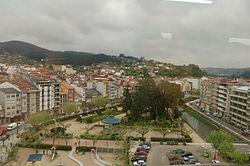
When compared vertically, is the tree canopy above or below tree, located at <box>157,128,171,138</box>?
above

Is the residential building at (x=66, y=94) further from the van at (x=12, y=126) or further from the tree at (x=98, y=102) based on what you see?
the van at (x=12, y=126)

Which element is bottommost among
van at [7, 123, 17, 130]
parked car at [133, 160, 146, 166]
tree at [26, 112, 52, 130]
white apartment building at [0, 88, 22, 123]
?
parked car at [133, 160, 146, 166]

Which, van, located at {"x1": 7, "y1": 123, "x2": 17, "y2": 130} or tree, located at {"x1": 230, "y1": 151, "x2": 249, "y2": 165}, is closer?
tree, located at {"x1": 230, "y1": 151, "x2": 249, "y2": 165}

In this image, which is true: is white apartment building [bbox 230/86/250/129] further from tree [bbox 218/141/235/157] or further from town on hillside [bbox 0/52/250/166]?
tree [bbox 218/141/235/157]

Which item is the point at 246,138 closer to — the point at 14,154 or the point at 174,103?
the point at 174,103

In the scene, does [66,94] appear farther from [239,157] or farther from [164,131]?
[239,157]

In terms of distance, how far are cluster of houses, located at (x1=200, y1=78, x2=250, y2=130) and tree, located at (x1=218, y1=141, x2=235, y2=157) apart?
3619mm

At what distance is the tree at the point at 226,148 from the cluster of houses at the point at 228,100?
3619 millimetres

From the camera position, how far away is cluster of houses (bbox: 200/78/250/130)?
723 centimetres

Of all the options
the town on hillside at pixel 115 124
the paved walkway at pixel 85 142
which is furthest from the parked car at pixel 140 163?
the paved walkway at pixel 85 142

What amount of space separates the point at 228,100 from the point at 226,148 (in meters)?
5.55

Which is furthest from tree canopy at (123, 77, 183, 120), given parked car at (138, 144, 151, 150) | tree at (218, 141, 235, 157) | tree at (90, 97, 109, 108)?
tree at (218, 141, 235, 157)

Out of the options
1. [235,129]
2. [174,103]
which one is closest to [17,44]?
[174,103]

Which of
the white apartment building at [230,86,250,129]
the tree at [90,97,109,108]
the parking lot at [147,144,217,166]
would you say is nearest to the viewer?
the parking lot at [147,144,217,166]
